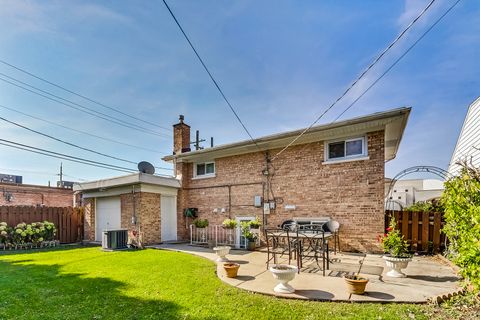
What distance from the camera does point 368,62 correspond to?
6.61 metres

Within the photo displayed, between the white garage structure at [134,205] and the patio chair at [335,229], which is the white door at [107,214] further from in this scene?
the patio chair at [335,229]

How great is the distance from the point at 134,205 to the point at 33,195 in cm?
1828

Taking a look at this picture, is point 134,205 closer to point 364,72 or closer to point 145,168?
point 145,168

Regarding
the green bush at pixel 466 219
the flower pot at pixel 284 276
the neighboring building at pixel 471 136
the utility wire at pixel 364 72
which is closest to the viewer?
the green bush at pixel 466 219

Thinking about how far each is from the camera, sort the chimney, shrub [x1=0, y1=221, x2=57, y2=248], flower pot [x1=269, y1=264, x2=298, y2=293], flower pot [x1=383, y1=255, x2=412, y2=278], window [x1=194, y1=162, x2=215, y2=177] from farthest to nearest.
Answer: the chimney < window [x1=194, y1=162, x2=215, y2=177] < shrub [x1=0, y1=221, x2=57, y2=248] < flower pot [x1=383, y1=255, x2=412, y2=278] < flower pot [x1=269, y1=264, x2=298, y2=293]

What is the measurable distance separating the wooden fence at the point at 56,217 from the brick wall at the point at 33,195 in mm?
12199

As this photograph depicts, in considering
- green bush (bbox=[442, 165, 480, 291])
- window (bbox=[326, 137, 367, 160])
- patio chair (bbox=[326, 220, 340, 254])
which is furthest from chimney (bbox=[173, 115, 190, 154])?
green bush (bbox=[442, 165, 480, 291])

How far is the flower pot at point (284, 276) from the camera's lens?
14.9 feet

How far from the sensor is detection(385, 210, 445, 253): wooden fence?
7.71 m

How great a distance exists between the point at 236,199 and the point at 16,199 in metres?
22.3

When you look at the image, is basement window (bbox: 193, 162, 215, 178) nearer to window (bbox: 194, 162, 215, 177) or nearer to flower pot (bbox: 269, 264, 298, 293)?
window (bbox: 194, 162, 215, 177)

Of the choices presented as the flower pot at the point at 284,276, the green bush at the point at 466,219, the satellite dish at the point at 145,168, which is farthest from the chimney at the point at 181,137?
the green bush at the point at 466,219

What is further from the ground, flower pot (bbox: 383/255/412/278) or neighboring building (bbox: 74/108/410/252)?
neighboring building (bbox: 74/108/410/252)

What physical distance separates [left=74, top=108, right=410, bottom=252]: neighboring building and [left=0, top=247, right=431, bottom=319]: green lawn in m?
4.23
